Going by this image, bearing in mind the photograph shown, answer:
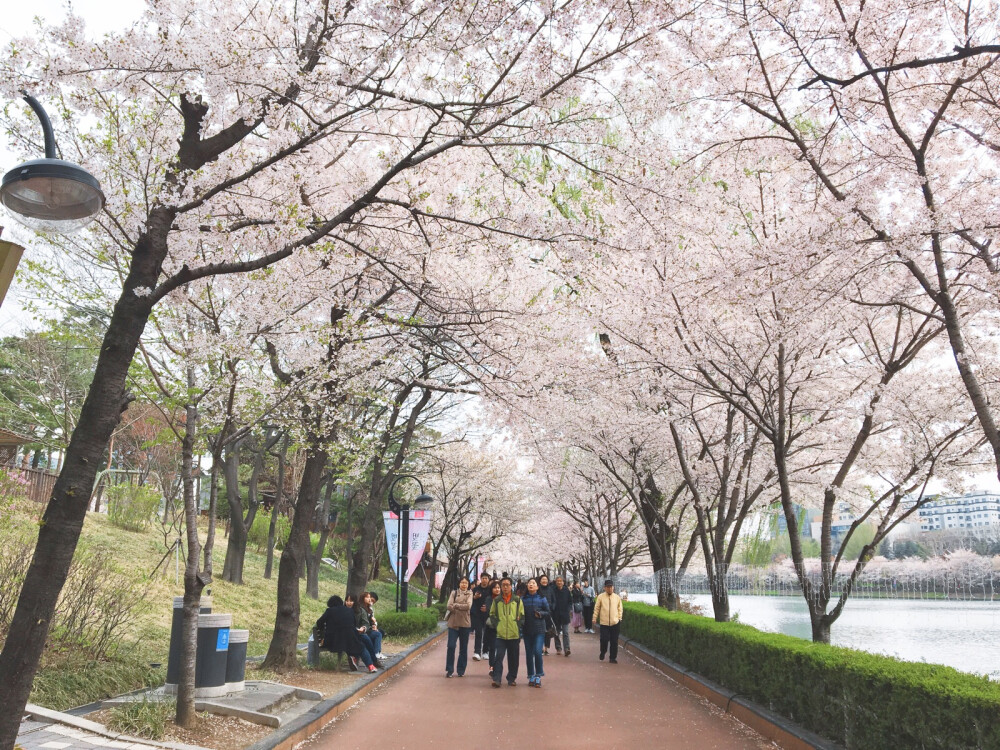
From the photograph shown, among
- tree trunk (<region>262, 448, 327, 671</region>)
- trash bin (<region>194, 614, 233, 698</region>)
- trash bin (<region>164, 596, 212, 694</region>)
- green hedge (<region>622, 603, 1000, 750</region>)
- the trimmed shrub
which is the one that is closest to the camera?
green hedge (<region>622, 603, 1000, 750</region>)

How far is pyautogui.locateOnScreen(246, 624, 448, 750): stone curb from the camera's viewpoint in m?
6.41

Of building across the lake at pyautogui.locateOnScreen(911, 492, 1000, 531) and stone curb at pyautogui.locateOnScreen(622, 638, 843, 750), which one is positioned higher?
building across the lake at pyautogui.locateOnScreen(911, 492, 1000, 531)

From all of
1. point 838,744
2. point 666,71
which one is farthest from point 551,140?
point 838,744

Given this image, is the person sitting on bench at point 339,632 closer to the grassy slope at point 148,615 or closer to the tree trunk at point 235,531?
the grassy slope at point 148,615

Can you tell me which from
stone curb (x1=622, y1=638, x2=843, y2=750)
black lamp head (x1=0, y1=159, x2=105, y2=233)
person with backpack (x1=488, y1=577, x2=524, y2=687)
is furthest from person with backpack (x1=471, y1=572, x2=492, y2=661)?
black lamp head (x1=0, y1=159, x2=105, y2=233)

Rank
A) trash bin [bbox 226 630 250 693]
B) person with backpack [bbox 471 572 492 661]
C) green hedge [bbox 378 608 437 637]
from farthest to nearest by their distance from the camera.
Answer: green hedge [bbox 378 608 437 637] < person with backpack [bbox 471 572 492 661] < trash bin [bbox 226 630 250 693]

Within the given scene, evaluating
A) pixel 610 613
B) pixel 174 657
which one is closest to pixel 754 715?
pixel 174 657

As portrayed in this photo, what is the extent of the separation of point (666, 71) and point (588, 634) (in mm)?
21625

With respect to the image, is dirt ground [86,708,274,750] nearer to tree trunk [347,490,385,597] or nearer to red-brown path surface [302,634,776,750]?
red-brown path surface [302,634,776,750]

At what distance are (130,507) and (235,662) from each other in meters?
16.9

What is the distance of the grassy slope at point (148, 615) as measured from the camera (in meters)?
7.70

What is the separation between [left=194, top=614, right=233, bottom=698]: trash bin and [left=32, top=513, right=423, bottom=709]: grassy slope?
1.04m

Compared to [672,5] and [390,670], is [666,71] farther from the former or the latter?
[390,670]

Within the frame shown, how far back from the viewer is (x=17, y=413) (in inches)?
1156
